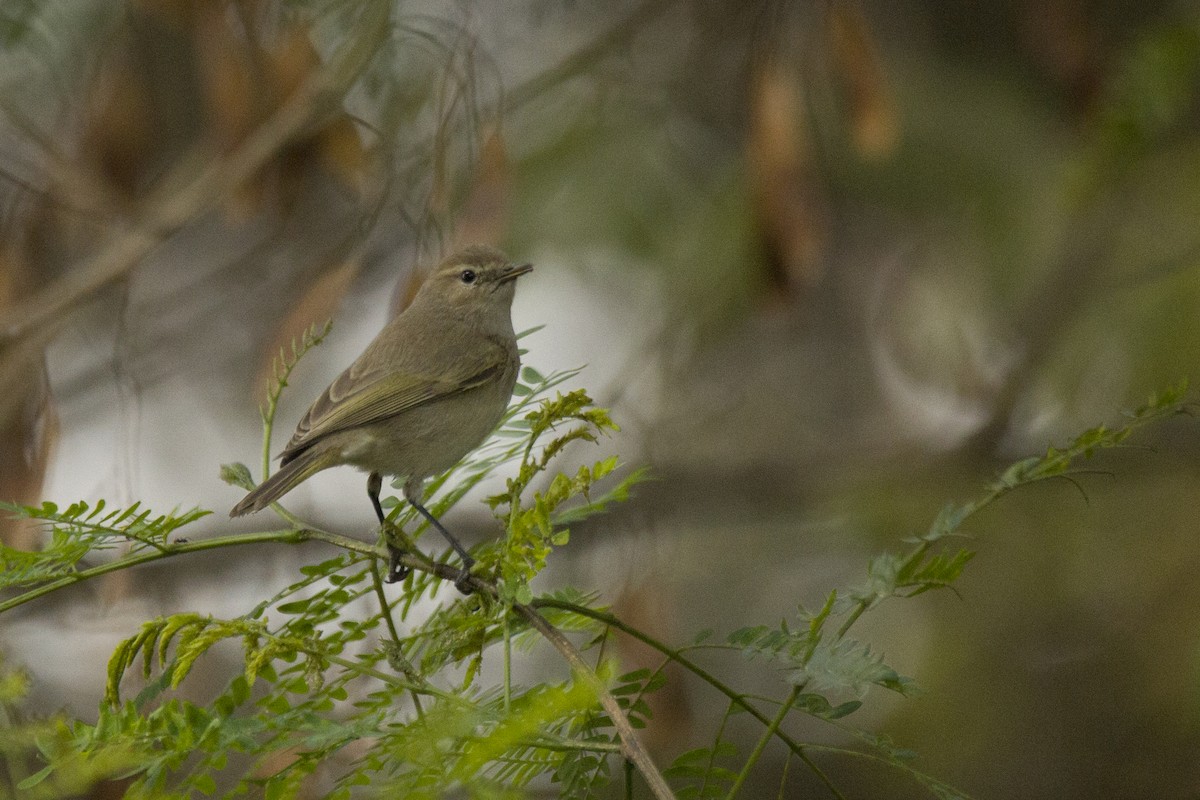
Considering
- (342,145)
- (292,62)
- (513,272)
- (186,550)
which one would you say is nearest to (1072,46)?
(513,272)

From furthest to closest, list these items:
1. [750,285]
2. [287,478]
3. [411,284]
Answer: [750,285] → [411,284] → [287,478]

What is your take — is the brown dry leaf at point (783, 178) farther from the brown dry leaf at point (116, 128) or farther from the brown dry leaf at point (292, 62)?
the brown dry leaf at point (116, 128)

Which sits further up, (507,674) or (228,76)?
(228,76)

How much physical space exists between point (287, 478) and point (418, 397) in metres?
0.62

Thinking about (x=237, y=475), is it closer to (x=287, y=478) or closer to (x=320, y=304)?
(x=287, y=478)

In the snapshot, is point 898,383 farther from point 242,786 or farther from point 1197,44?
point 242,786

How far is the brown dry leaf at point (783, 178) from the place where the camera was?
348cm

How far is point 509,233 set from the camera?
530 centimetres

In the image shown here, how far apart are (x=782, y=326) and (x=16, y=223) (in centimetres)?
354

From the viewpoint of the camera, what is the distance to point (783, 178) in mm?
3473

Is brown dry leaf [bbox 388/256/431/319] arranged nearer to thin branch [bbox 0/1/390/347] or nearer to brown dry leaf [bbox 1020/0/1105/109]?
thin branch [bbox 0/1/390/347]

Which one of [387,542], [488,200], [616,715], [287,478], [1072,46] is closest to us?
[616,715]

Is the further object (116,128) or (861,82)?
(116,128)

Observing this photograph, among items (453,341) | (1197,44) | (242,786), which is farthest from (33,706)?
(1197,44)
